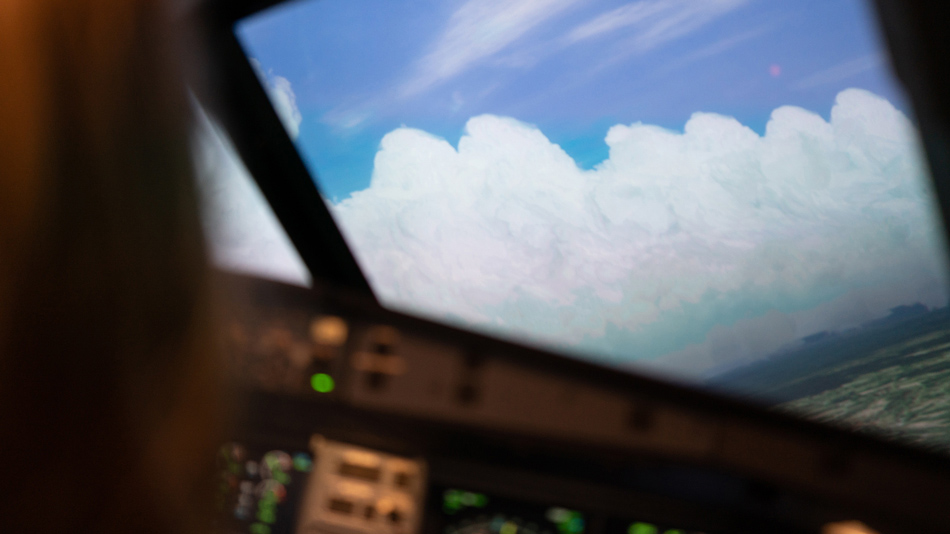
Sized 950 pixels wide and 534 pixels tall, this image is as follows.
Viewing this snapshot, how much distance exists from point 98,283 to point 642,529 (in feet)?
2.37

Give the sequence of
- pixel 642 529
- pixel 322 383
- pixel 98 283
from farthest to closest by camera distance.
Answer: pixel 322 383 < pixel 642 529 < pixel 98 283

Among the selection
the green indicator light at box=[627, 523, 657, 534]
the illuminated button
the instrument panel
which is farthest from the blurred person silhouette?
the illuminated button

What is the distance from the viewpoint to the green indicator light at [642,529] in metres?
0.77

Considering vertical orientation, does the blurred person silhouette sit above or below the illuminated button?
below

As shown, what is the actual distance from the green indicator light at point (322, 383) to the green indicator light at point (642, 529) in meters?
0.49

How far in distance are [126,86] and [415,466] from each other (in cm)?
70

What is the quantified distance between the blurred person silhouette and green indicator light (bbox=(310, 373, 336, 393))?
0.72 m

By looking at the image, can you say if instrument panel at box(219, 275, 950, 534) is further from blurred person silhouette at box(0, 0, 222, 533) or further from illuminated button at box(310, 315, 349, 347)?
blurred person silhouette at box(0, 0, 222, 533)

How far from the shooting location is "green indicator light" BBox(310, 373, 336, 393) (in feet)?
3.20

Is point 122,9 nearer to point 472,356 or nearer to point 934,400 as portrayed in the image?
point 472,356

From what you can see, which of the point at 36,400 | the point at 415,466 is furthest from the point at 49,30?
the point at 415,466

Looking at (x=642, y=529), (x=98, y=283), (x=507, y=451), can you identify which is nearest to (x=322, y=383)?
(x=507, y=451)

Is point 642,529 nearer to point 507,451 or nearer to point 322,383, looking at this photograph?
point 507,451

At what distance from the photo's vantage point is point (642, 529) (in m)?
0.77
